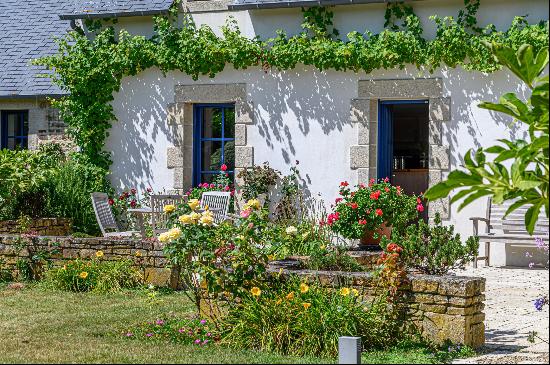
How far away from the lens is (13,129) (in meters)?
17.2

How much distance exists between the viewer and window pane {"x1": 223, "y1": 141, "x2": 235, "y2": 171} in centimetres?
1472

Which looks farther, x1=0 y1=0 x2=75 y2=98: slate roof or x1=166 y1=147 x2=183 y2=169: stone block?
x1=0 y1=0 x2=75 y2=98: slate roof

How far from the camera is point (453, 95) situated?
42.6 feet

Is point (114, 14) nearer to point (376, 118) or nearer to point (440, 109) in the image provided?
point (376, 118)

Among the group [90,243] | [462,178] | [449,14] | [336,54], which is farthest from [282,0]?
[462,178]

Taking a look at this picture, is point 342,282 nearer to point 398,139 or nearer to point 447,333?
point 447,333

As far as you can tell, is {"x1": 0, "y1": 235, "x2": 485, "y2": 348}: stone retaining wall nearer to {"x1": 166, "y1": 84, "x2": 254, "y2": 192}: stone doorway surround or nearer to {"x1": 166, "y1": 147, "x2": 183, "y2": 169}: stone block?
{"x1": 166, "y1": 84, "x2": 254, "y2": 192}: stone doorway surround

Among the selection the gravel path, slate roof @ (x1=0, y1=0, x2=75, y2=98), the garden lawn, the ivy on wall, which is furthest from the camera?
slate roof @ (x1=0, y1=0, x2=75, y2=98)

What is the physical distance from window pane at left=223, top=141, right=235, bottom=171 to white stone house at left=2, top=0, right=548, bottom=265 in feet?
0.05

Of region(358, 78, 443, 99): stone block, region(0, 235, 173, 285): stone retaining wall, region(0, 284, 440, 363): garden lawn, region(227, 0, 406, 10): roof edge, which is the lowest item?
region(0, 284, 440, 363): garden lawn

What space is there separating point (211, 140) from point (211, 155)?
0.23 meters

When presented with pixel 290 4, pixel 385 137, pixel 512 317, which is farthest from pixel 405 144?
pixel 512 317

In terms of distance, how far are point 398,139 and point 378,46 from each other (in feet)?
14.7

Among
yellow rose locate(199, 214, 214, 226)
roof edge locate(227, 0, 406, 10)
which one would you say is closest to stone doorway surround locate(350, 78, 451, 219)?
roof edge locate(227, 0, 406, 10)
